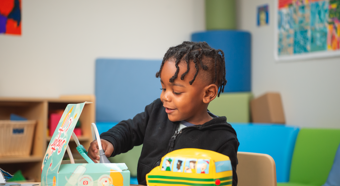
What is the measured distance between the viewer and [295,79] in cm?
258

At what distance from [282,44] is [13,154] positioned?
202 cm

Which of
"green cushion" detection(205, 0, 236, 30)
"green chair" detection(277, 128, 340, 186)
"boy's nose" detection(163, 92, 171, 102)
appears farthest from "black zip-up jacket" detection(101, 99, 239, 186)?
"green cushion" detection(205, 0, 236, 30)

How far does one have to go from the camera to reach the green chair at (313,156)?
1.90m

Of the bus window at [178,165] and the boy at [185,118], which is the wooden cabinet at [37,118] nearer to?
the boy at [185,118]

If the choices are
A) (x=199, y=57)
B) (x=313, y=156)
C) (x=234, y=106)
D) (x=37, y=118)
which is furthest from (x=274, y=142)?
(x=37, y=118)

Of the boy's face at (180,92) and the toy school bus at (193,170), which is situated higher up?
the boy's face at (180,92)

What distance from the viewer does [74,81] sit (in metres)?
2.72

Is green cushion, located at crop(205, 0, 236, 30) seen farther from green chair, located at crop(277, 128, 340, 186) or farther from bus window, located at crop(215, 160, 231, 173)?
bus window, located at crop(215, 160, 231, 173)

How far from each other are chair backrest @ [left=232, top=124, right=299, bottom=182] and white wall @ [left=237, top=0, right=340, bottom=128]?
0.43 metres

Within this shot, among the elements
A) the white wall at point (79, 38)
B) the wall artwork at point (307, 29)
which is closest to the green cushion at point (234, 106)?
the wall artwork at point (307, 29)

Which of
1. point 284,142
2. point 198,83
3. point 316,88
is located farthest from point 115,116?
point 198,83

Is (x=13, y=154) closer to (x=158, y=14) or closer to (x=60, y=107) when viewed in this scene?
(x=60, y=107)

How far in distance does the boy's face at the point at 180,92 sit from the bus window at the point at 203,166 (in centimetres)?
30

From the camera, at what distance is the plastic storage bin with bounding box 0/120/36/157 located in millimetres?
2158
